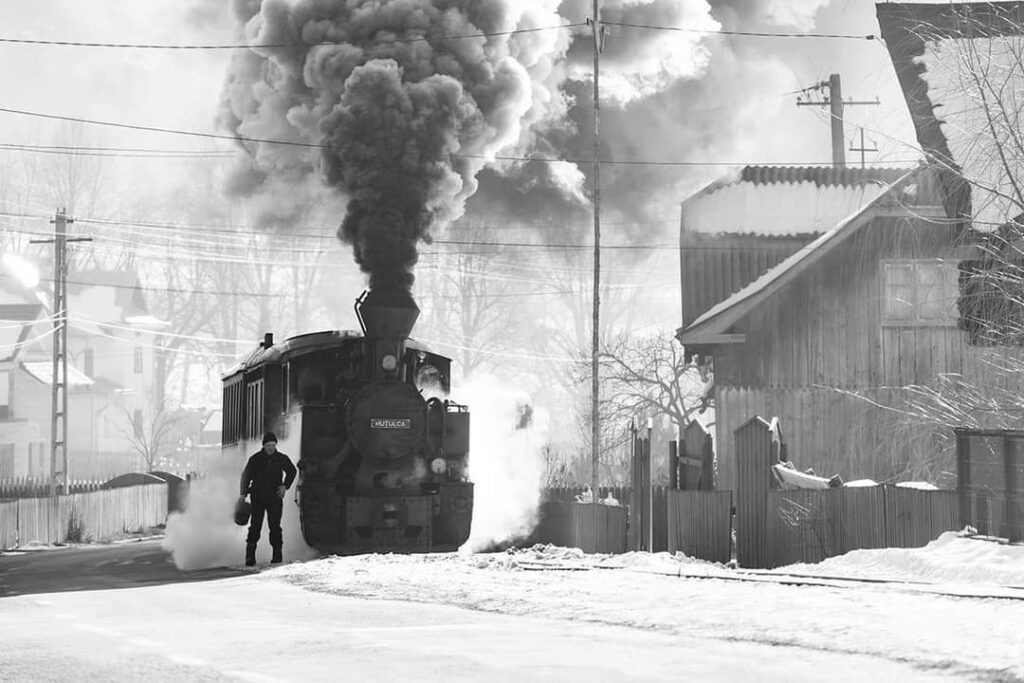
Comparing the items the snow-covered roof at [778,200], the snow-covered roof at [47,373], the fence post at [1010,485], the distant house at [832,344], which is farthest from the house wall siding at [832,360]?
the snow-covered roof at [47,373]

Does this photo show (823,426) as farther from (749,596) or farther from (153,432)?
(153,432)

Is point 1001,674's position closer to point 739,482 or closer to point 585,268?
point 739,482

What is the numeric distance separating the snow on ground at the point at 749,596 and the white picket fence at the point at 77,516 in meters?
17.5

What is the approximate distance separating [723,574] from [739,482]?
4.10 metres

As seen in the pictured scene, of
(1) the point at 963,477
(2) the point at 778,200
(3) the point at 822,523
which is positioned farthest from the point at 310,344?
(2) the point at 778,200

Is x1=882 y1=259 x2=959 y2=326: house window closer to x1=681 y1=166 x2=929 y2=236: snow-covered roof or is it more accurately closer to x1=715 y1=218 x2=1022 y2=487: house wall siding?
x1=715 y1=218 x2=1022 y2=487: house wall siding

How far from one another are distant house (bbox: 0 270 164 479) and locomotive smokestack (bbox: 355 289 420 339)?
51.7m

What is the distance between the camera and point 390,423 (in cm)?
1828

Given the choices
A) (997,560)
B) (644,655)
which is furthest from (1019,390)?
(644,655)

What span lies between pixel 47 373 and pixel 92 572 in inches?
2227

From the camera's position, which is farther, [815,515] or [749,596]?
[815,515]

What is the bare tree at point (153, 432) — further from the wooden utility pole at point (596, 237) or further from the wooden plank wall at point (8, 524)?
the wooden utility pole at point (596, 237)

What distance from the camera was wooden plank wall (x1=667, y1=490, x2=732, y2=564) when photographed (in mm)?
17781

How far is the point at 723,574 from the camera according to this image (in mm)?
13375
